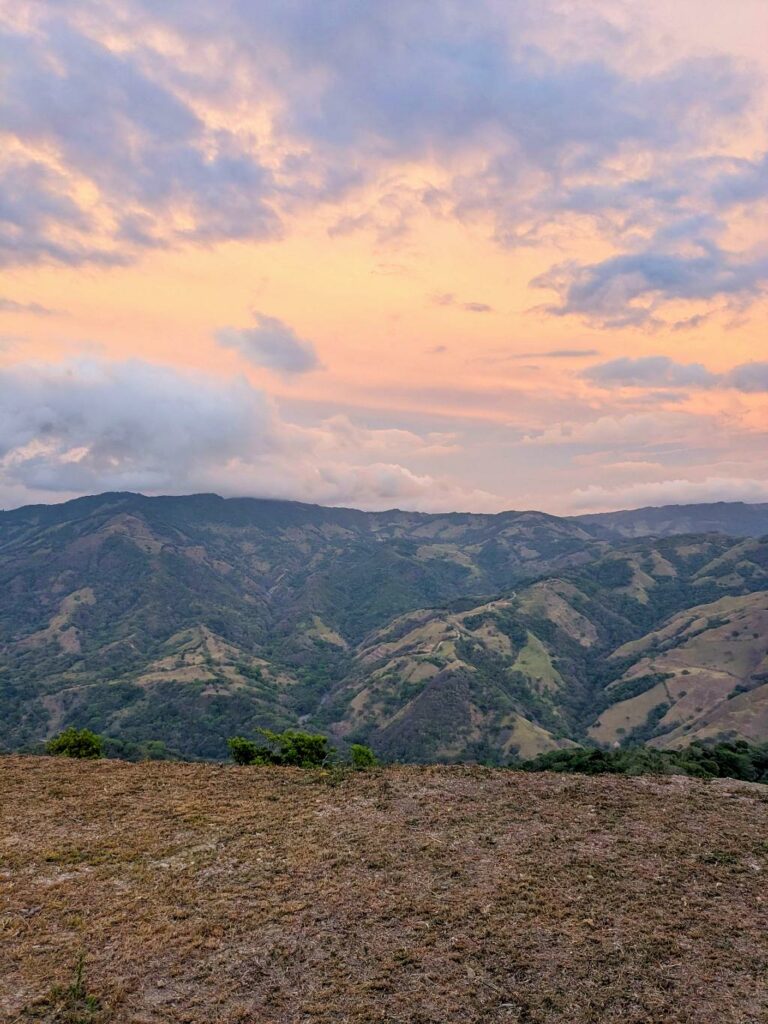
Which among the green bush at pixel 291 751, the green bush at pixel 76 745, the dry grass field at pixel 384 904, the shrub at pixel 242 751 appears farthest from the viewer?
the shrub at pixel 242 751

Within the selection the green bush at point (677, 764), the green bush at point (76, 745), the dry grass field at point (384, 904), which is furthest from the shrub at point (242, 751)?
the green bush at point (677, 764)

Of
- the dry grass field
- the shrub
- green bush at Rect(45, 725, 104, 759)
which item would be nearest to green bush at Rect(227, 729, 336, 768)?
the shrub

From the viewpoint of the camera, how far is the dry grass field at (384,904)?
16.4m

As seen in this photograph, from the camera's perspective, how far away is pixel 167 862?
24438 mm

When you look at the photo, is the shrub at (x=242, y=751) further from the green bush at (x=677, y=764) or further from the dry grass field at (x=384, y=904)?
the green bush at (x=677, y=764)

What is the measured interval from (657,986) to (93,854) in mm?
22497

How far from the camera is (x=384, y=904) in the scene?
2114 cm

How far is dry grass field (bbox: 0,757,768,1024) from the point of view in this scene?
1636 cm

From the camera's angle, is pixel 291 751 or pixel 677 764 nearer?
pixel 677 764

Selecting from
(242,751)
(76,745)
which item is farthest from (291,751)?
(76,745)

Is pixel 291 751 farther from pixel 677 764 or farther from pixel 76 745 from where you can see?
pixel 677 764

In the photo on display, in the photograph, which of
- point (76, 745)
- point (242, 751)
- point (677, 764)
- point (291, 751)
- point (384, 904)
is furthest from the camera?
point (242, 751)

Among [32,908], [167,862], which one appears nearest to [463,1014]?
[167,862]

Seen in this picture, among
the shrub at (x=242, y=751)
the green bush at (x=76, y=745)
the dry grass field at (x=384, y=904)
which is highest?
the dry grass field at (x=384, y=904)
